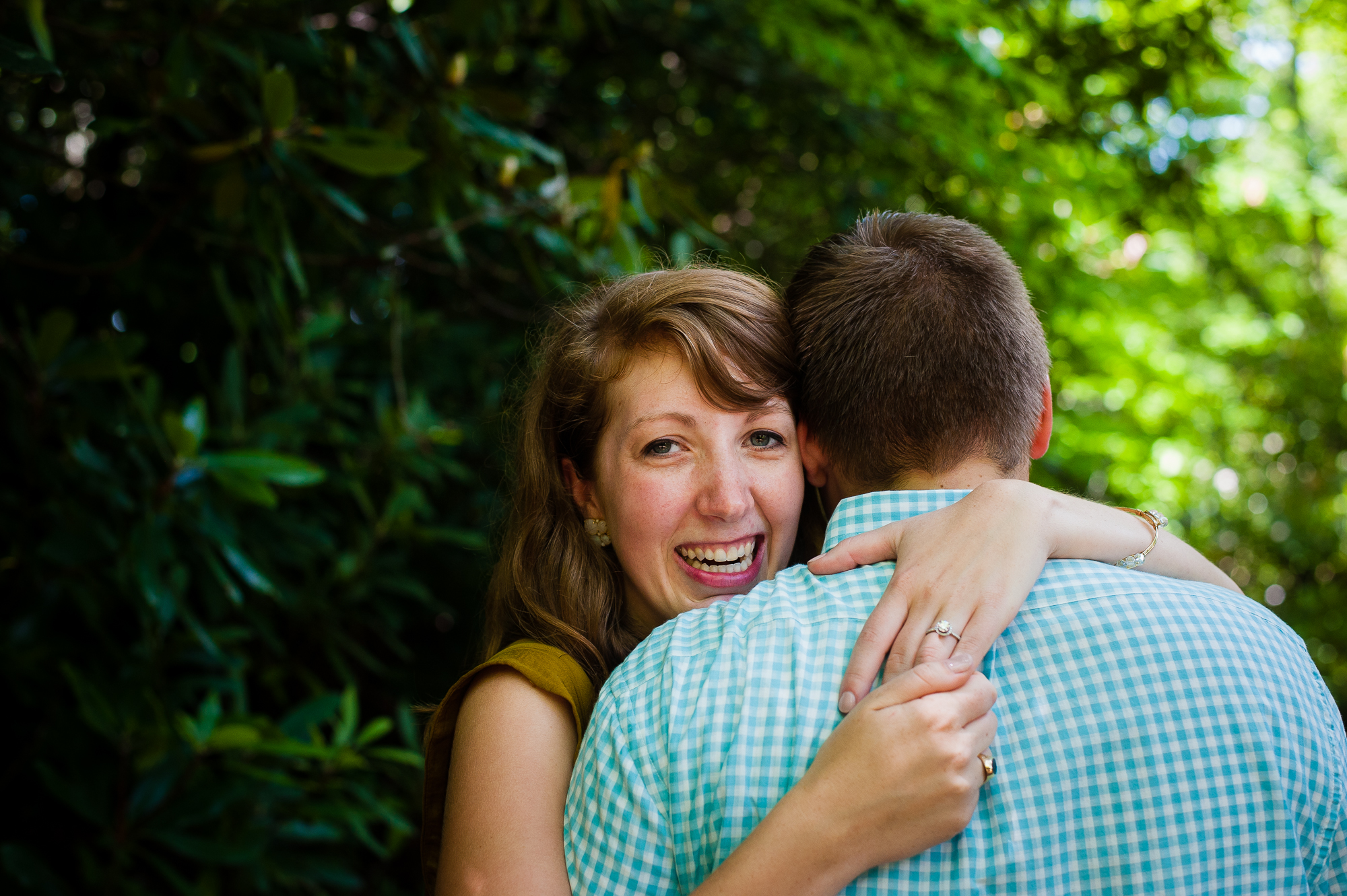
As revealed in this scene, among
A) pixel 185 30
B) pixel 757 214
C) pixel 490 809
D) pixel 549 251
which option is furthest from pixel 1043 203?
pixel 490 809

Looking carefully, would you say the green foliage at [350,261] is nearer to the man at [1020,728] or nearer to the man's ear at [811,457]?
the man's ear at [811,457]

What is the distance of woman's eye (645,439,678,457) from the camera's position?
65.1 inches

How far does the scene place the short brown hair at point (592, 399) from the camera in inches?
64.4

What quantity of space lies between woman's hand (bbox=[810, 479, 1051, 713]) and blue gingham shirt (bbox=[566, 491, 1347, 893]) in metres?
0.04

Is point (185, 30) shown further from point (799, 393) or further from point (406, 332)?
point (799, 393)

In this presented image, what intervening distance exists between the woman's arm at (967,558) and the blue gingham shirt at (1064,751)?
0.05m

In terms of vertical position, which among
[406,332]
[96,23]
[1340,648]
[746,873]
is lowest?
[1340,648]

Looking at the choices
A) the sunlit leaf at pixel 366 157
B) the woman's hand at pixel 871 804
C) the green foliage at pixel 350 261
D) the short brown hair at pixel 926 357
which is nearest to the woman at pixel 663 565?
the woman's hand at pixel 871 804

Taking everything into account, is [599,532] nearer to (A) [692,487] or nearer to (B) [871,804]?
(A) [692,487]

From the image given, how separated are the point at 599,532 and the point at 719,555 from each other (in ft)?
1.05

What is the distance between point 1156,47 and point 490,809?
3124 mm

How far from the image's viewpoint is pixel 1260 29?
20.3ft

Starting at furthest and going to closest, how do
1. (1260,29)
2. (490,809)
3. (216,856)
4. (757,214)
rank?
(1260,29)
(757,214)
(216,856)
(490,809)

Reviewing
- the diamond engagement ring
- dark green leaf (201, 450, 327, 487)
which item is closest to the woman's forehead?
the diamond engagement ring
